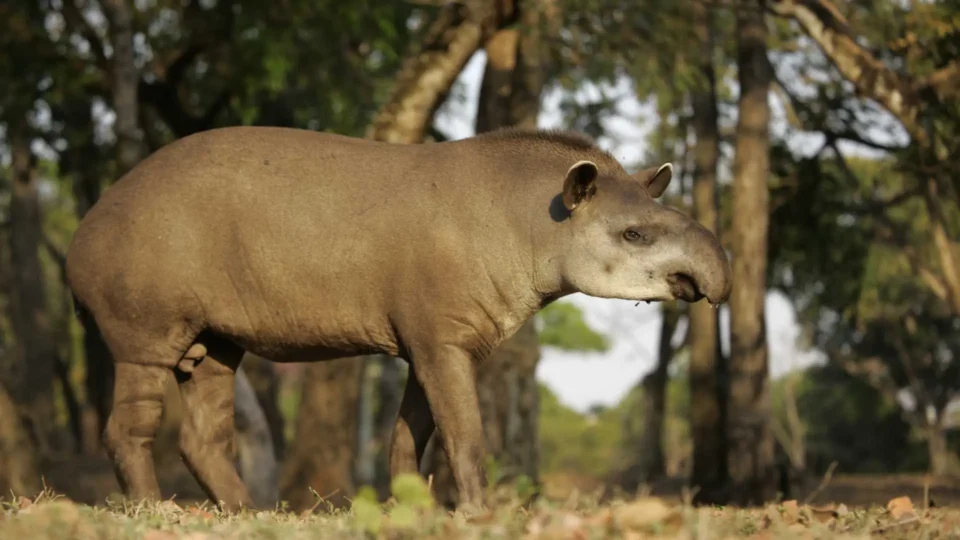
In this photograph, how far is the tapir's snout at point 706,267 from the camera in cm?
758

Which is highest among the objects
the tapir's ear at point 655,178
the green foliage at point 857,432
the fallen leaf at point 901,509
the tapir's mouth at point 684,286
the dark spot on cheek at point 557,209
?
the tapir's ear at point 655,178

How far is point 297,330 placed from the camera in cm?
822

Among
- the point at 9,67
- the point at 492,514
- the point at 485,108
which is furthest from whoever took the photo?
the point at 9,67

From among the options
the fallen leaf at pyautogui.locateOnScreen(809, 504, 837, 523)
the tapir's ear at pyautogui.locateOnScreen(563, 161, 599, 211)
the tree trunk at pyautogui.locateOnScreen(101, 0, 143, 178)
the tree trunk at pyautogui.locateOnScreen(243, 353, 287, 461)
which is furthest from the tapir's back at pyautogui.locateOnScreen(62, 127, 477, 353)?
the tree trunk at pyautogui.locateOnScreen(243, 353, 287, 461)

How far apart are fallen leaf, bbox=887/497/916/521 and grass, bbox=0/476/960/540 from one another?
0.02 m

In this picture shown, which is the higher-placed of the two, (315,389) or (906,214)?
(906,214)

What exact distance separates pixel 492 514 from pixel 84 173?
2143cm

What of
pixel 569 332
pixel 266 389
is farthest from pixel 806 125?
pixel 569 332

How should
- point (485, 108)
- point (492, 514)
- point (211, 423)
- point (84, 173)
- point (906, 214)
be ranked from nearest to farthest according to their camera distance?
point (492, 514) → point (211, 423) → point (485, 108) → point (84, 173) → point (906, 214)

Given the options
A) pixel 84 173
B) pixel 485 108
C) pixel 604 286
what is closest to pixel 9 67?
pixel 84 173

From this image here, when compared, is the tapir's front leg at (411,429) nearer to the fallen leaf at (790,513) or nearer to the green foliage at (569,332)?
the fallen leaf at (790,513)

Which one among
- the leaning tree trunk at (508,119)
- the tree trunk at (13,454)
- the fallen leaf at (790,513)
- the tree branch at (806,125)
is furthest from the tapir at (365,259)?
the tree branch at (806,125)

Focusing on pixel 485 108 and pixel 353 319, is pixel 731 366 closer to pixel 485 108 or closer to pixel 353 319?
pixel 485 108

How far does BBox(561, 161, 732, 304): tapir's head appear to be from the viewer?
7629mm
